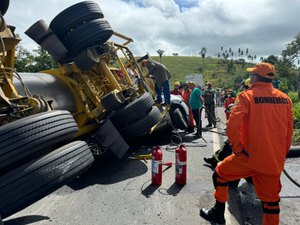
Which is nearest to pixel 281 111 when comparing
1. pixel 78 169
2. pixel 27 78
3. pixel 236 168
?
pixel 236 168

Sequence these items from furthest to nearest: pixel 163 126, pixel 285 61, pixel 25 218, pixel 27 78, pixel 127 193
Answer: pixel 285 61
pixel 163 126
pixel 27 78
pixel 127 193
pixel 25 218

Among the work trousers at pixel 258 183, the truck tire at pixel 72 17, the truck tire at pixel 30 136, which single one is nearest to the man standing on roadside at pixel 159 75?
the truck tire at pixel 72 17

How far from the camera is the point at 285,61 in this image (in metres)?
54.6

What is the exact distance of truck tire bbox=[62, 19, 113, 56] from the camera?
5902 millimetres

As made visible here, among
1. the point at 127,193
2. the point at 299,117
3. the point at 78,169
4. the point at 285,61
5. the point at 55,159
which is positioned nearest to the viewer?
the point at 55,159

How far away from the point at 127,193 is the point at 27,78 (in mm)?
2398

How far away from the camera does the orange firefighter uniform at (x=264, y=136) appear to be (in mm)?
3252

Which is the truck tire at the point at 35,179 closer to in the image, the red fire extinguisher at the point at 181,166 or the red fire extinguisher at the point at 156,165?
the red fire extinguisher at the point at 156,165

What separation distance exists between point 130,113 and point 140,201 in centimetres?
212

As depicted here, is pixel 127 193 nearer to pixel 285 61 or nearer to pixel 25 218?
pixel 25 218

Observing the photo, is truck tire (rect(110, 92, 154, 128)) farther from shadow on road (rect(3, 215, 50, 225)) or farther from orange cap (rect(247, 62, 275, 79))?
orange cap (rect(247, 62, 275, 79))

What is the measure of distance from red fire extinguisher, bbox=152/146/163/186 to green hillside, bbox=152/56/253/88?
89.2 metres

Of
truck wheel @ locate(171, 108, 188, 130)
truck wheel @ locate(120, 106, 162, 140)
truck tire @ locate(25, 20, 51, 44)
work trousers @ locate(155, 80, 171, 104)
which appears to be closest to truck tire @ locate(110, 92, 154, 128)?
truck wheel @ locate(120, 106, 162, 140)

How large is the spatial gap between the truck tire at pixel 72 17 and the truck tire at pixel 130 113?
68.4 inches
